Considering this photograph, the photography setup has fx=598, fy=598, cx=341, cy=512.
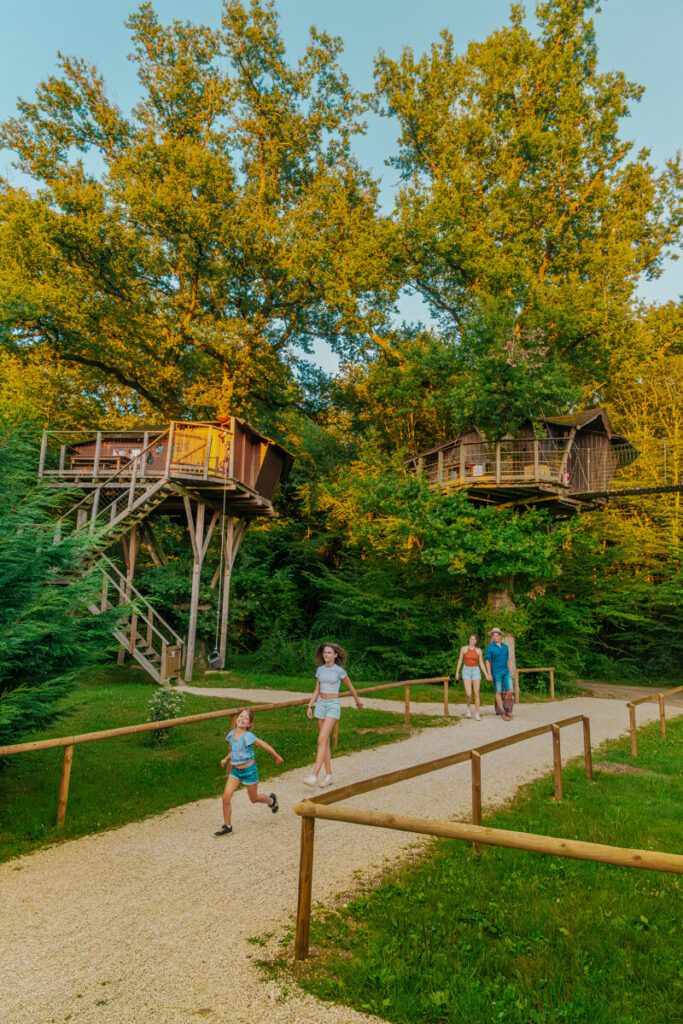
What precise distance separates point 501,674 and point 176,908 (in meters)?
9.90

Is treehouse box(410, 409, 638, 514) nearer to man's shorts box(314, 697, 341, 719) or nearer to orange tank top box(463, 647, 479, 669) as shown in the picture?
orange tank top box(463, 647, 479, 669)

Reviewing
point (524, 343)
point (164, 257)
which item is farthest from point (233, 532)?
point (164, 257)

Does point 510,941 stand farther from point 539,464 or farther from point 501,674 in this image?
point 539,464

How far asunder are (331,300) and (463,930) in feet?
93.0

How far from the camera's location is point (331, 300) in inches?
1150

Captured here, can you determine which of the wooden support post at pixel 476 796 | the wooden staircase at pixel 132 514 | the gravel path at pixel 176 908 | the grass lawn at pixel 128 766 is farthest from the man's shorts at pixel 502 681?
the wooden staircase at pixel 132 514

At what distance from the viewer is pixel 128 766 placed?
29.1 feet

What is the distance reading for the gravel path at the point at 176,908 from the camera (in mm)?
3365

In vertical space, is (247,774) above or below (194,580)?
below

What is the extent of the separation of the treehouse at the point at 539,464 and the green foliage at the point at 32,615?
1499 cm

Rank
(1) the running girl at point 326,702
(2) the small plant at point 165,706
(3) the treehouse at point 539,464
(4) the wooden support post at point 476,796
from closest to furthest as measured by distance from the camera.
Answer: (4) the wooden support post at point 476,796
(1) the running girl at point 326,702
(2) the small plant at point 165,706
(3) the treehouse at point 539,464

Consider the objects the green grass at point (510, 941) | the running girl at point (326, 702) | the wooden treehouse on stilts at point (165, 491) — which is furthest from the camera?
the wooden treehouse on stilts at point (165, 491)

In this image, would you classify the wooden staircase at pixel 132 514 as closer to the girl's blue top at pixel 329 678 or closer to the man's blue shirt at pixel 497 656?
the man's blue shirt at pixel 497 656

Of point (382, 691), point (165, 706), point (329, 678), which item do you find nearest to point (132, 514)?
point (165, 706)
